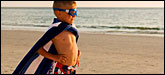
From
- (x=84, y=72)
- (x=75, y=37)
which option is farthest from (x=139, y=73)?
(x=75, y=37)

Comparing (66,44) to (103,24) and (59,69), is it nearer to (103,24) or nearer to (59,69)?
(59,69)

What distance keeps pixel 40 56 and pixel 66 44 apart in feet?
0.83

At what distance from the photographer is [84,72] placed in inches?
299

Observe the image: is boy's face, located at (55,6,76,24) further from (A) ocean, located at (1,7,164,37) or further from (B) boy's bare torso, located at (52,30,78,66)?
(A) ocean, located at (1,7,164,37)

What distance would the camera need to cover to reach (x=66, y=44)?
2.69 metres

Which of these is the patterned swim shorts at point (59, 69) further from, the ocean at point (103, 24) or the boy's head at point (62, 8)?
the ocean at point (103, 24)

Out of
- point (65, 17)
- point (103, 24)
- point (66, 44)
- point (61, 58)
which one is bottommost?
point (103, 24)

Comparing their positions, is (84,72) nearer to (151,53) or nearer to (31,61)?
(151,53)

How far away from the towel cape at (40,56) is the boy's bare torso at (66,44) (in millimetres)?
38

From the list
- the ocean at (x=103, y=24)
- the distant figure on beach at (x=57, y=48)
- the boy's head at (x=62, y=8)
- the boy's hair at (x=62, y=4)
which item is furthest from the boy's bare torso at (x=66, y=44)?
the ocean at (x=103, y=24)

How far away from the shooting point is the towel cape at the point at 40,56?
264 centimetres

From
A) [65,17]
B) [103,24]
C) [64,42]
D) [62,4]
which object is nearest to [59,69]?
[64,42]

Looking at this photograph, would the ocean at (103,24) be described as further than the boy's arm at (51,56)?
Yes

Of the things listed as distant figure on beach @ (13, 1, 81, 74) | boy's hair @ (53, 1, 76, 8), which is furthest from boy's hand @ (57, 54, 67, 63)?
boy's hair @ (53, 1, 76, 8)
